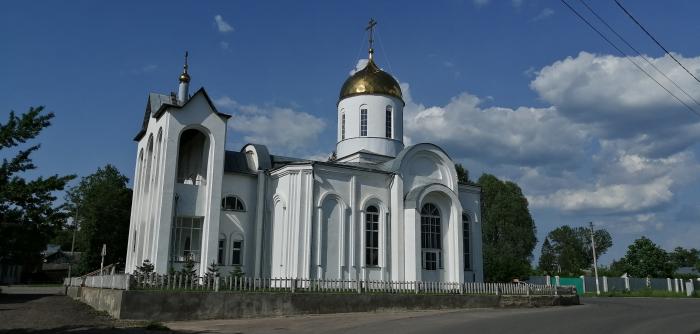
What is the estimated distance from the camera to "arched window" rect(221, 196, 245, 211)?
75.4 feet

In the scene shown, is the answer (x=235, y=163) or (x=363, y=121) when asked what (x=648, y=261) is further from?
(x=235, y=163)

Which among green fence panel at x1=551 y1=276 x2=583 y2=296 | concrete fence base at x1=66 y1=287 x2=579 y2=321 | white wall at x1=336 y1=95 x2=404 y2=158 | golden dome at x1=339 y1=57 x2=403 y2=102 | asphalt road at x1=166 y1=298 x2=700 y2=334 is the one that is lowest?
asphalt road at x1=166 y1=298 x2=700 y2=334

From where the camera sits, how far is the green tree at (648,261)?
52500 mm

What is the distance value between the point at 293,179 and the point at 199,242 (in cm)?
472

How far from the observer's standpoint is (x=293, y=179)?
22625mm

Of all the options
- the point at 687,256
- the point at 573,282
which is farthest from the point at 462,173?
the point at 687,256

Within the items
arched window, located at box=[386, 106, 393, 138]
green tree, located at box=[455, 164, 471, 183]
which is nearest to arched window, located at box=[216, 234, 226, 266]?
arched window, located at box=[386, 106, 393, 138]

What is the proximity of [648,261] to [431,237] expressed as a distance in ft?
125

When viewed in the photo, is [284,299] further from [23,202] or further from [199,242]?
[23,202]

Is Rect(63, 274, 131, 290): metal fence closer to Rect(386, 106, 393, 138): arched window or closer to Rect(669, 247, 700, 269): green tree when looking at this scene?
Rect(386, 106, 393, 138): arched window

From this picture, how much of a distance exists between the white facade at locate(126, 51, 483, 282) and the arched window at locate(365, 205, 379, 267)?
1.8 inches

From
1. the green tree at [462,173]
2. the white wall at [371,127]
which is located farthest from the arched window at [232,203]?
the green tree at [462,173]

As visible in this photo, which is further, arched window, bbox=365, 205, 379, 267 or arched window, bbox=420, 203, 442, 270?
arched window, bbox=420, 203, 442, 270

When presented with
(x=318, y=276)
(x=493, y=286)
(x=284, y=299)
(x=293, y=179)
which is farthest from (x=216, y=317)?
(x=493, y=286)
